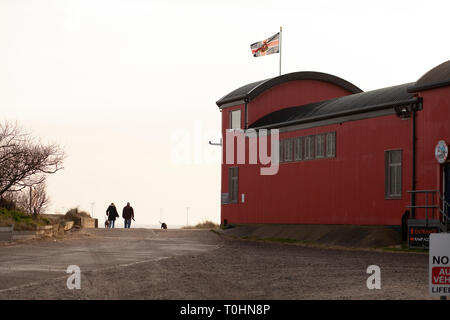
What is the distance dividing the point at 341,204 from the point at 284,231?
10.7 feet

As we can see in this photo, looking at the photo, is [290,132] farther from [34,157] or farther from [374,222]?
[34,157]

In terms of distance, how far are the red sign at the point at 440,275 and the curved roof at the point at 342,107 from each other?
53.5 feet

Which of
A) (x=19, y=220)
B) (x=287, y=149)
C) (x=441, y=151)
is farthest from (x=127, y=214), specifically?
(x=441, y=151)

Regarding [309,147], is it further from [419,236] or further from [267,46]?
[267,46]

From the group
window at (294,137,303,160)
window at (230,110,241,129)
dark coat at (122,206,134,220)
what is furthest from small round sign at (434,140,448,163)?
dark coat at (122,206,134,220)

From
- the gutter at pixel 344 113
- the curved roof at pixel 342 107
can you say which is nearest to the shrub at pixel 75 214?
the curved roof at pixel 342 107

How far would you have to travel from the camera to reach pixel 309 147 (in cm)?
3105

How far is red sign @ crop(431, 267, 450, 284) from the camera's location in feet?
32.3

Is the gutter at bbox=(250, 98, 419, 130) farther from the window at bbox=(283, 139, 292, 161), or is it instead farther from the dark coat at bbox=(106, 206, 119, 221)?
the dark coat at bbox=(106, 206, 119, 221)

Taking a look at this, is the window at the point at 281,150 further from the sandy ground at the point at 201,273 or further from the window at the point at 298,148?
the sandy ground at the point at 201,273

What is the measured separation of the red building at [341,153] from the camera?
25078 millimetres

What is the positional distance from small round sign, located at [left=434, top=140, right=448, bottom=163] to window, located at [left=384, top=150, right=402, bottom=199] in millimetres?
1951

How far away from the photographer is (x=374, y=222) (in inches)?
1072
